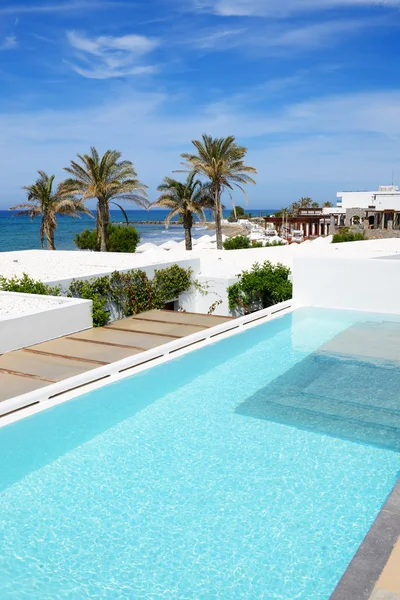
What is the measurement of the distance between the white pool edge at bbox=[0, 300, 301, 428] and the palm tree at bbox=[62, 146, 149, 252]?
1717 cm

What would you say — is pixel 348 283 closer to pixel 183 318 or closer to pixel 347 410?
pixel 183 318

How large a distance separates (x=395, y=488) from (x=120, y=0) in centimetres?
2154

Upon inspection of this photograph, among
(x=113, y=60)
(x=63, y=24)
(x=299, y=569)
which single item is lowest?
(x=299, y=569)

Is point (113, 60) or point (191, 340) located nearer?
point (191, 340)

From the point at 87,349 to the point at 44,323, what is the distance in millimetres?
1121

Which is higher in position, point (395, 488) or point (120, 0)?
point (120, 0)

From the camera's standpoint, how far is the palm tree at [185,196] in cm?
3188

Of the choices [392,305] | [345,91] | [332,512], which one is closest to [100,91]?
[345,91]

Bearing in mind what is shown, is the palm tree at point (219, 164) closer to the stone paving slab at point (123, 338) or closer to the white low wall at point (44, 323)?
the stone paving slab at point (123, 338)

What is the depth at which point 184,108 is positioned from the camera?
39.3 meters

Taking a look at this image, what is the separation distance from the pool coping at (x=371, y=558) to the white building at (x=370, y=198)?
64.0 m

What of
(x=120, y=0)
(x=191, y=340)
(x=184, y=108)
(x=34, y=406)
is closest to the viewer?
(x=34, y=406)

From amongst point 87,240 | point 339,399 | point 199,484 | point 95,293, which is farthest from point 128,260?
point 87,240

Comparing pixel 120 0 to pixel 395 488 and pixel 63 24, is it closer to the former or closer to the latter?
pixel 63 24
